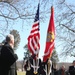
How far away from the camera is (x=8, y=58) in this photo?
330 inches

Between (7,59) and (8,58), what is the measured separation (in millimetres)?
41

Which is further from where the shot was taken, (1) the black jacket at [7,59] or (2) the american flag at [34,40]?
(2) the american flag at [34,40]

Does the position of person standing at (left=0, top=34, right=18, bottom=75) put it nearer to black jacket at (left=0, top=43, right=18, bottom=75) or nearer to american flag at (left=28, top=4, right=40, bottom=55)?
black jacket at (left=0, top=43, right=18, bottom=75)

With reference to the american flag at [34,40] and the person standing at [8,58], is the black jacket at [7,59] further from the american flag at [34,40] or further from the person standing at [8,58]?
the american flag at [34,40]

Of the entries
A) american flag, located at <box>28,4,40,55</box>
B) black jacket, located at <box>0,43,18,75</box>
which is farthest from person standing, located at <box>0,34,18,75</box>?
american flag, located at <box>28,4,40,55</box>

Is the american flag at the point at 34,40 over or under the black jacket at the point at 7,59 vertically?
over

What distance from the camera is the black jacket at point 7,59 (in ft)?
27.4

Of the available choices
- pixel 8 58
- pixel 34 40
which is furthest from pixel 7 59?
pixel 34 40

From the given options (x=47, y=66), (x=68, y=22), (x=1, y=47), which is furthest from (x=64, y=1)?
(x=1, y=47)

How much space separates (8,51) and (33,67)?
564 centimetres

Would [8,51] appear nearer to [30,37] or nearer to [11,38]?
[11,38]

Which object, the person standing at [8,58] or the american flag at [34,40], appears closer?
the person standing at [8,58]

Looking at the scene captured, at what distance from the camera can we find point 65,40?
2608cm

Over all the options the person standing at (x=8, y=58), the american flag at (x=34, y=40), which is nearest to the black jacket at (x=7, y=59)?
the person standing at (x=8, y=58)
